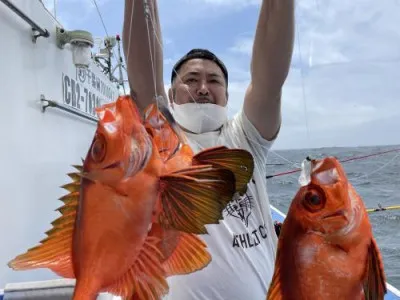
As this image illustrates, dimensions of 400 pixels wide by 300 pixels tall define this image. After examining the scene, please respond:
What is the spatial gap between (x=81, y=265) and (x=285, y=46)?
1.17 meters

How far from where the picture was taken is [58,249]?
0.85 meters

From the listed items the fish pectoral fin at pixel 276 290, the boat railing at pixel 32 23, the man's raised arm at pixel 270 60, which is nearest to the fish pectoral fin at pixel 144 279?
the fish pectoral fin at pixel 276 290

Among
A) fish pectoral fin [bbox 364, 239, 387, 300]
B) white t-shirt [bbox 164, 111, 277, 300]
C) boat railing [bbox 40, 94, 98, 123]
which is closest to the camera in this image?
fish pectoral fin [bbox 364, 239, 387, 300]

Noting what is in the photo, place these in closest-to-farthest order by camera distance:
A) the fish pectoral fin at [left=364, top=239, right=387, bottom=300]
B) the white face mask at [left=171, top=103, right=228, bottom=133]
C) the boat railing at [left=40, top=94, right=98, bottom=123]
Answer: the fish pectoral fin at [left=364, top=239, right=387, bottom=300] → the white face mask at [left=171, top=103, right=228, bottom=133] → the boat railing at [left=40, top=94, right=98, bottom=123]

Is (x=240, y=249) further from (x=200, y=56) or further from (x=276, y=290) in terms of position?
(x=200, y=56)

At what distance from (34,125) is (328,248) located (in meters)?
2.84

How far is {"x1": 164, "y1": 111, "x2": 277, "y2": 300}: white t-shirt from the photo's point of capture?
1.48 m

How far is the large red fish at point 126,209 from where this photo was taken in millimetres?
798

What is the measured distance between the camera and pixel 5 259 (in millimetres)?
2629

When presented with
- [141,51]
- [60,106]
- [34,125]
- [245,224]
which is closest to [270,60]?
[141,51]

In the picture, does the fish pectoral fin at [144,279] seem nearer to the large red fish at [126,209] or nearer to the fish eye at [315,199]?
the large red fish at [126,209]

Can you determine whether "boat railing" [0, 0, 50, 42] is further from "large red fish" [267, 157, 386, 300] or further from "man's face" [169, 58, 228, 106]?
"large red fish" [267, 157, 386, 300]

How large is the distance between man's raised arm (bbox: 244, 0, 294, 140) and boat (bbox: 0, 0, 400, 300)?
2.38 feet

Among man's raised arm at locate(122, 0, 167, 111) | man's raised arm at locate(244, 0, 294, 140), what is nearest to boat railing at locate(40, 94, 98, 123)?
man's raised arm at locate(122, 0, 167, 111)
